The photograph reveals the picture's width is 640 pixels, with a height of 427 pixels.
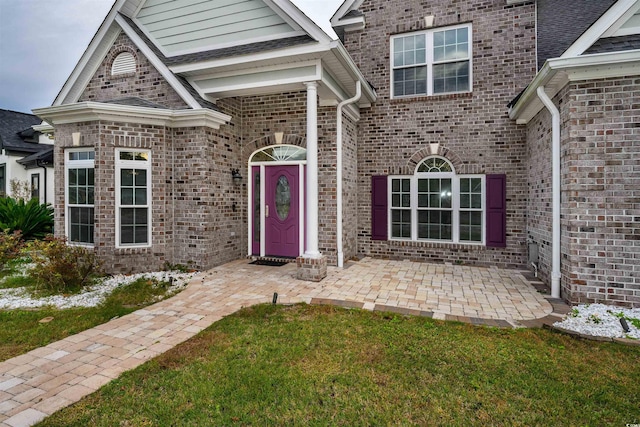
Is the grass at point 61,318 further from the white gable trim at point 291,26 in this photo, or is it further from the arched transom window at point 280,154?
the white gable trim at point 291,26

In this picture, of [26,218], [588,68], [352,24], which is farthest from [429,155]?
[26,218]

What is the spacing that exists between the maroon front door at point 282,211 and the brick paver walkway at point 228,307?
30.7 inches

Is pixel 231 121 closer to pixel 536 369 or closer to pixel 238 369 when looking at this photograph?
pixel 238 369

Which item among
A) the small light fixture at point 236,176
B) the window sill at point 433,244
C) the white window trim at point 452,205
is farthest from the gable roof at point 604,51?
the small light fixture at point 236,176

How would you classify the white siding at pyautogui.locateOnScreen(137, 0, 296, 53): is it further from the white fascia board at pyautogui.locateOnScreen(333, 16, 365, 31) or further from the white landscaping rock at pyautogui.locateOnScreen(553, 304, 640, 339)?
the white landscaping rock at pyautogui.locateOnScreen(553, 304, 640, 339)

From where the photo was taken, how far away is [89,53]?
8.05 m

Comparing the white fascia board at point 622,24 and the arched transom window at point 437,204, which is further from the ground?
the white fascia board at point 622,24

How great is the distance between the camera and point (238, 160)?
8422mm

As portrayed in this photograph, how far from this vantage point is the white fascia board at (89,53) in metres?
7.80

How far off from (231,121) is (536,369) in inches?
298

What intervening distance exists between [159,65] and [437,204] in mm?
7388

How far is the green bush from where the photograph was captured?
9.41 metres

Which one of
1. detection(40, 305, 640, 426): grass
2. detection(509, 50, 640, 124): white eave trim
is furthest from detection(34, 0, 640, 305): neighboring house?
detection(40, 305, 640, 426): grass

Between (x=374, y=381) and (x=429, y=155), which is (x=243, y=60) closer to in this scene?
(x=429, y=155)
